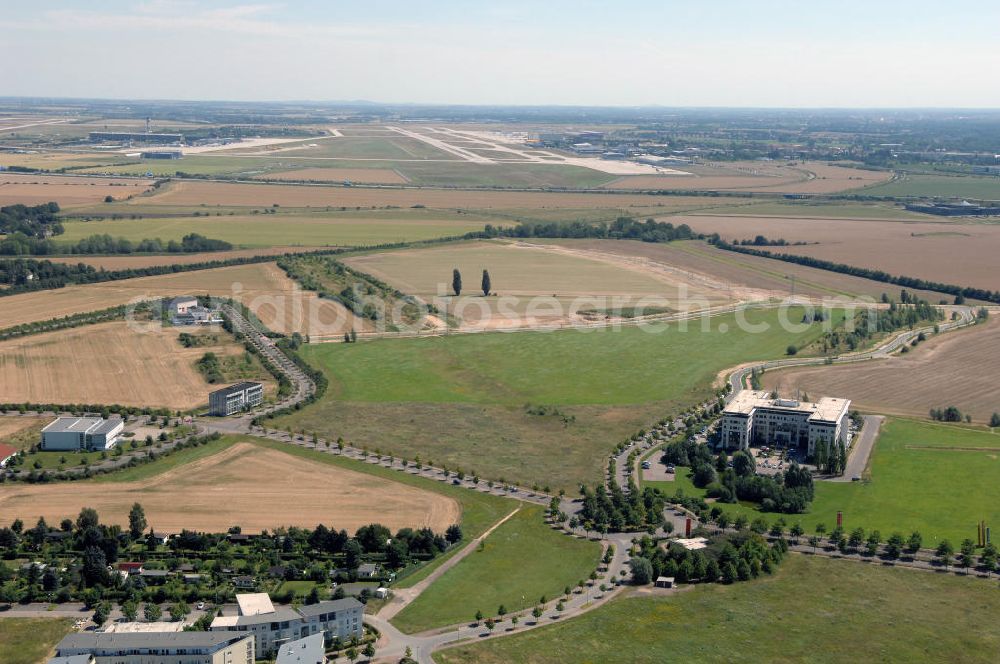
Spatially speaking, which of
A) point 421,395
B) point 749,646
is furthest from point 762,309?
point 749,646

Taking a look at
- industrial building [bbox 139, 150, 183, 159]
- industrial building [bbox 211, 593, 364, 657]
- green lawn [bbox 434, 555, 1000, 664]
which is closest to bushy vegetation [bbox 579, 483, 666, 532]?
green lawn [bbox 434, 555, 1000, 664]

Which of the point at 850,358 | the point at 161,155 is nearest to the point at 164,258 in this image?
the point at 850,358

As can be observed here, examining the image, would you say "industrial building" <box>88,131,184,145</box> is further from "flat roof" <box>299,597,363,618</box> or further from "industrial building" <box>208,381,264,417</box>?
"flat roof" <box>299,597,363,618</box>

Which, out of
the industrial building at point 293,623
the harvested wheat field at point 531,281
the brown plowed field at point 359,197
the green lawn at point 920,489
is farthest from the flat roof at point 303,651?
the brown plowed field at point 359,197

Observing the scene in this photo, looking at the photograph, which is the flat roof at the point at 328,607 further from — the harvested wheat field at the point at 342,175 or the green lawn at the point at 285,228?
the harvested wheat field at the point at 342,175

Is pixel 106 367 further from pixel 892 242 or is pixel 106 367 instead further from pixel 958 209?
pixel 958 209

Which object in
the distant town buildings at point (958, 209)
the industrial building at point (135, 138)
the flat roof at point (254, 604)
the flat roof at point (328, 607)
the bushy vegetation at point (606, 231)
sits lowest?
the flat roof at point (254, 604)

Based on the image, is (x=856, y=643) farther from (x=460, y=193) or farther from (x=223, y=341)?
(x=460, y=193)

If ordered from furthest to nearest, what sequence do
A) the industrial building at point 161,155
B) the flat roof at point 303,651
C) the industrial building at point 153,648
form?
1. the industrial building at point 161,155
2. the flat roof at point 303,651
3. the industrial building at point 153,648
